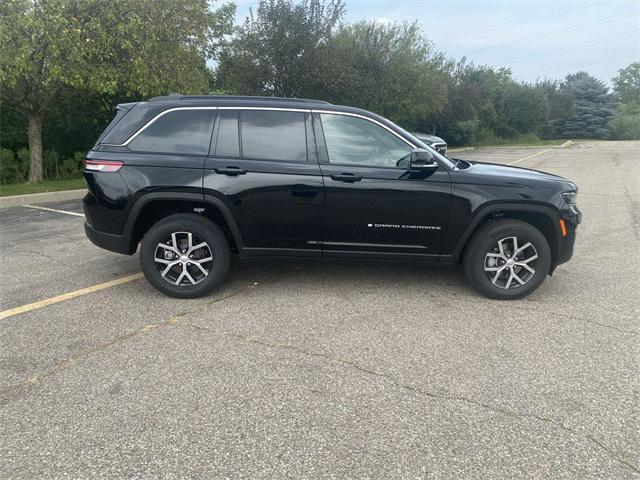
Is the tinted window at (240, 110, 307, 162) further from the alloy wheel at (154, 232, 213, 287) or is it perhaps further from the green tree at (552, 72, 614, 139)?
the green tree at (552, 72, 614, 139)

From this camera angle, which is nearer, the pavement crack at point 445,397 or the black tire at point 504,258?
the pavement crack at point 445,397

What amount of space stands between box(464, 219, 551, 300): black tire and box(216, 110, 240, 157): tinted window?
2.46 metres

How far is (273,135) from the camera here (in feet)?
14.5

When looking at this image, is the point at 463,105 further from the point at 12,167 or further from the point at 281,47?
the point at 12,167

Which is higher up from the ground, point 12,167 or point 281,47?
point 281,47

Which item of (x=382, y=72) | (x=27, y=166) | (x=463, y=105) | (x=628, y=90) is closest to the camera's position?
(x=27, y=166)

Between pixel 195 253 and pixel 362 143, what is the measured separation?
6.26ft

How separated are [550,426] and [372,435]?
1032 mm

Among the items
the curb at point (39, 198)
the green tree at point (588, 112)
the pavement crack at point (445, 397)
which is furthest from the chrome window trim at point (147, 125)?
the green tree at point (588, 112)

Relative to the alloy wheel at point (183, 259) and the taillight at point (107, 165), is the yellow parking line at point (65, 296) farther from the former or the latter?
the taillight at point (107, 165)

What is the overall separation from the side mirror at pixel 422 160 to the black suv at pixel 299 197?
15 millimetres

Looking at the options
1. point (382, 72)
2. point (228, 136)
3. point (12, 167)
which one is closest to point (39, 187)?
point (12, 167)

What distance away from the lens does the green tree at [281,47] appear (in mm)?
16203

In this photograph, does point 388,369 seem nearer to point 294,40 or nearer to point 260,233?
point 260,233
